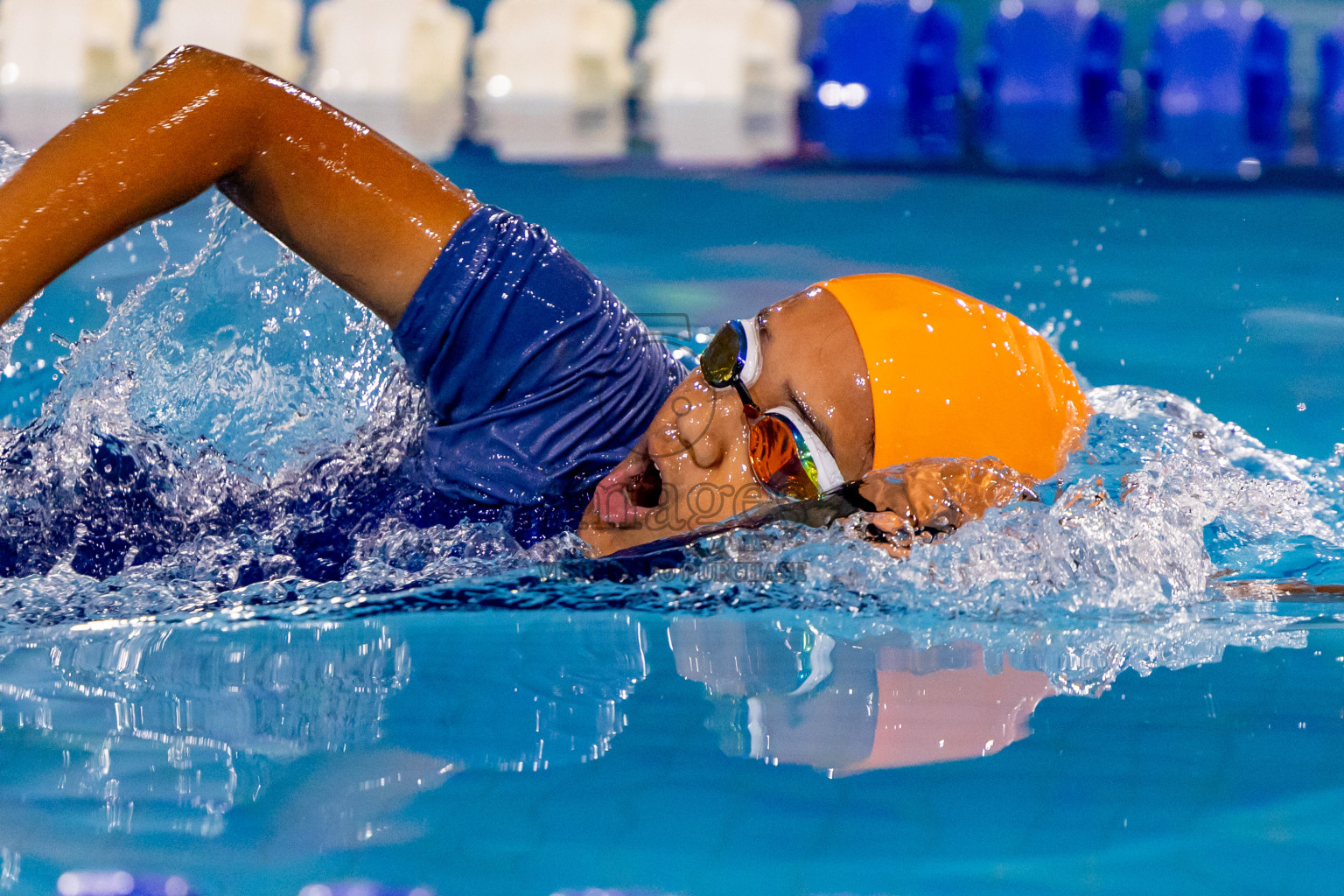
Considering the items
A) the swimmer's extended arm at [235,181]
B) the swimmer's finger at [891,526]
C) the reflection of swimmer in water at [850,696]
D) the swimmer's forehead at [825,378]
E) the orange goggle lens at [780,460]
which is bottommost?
the reflection of swimmer in water at [850,696]

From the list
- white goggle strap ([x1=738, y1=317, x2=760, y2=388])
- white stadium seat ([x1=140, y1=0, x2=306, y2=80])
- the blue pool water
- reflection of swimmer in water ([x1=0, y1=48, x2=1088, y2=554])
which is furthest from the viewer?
white stadium seat ([x1=140, y1=0, x2=306, y2=80])

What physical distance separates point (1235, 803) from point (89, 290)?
285 cm

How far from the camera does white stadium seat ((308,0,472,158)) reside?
6.11 meters

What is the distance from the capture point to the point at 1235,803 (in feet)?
4.33

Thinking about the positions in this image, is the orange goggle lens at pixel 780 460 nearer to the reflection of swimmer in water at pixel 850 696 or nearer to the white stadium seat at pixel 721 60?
the reflection of swimmer in water at pixel 850 696

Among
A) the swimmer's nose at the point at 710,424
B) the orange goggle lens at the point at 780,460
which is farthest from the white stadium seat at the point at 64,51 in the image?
the orange goggle lens at the point at 780,460

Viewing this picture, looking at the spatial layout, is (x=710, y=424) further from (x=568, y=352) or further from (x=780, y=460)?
(x=568, y=352)

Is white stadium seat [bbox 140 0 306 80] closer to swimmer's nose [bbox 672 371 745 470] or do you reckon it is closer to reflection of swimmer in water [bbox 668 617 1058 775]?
swimmer's nose [bbox 672 371 745 470]

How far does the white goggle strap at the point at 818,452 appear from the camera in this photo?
1757 millimetres

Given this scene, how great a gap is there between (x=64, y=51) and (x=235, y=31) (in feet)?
2.50

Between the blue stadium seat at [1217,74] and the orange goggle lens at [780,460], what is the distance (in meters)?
4.28

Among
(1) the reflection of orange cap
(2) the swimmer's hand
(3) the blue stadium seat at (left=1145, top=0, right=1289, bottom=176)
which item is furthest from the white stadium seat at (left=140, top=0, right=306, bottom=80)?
(2) the swimmer's hand

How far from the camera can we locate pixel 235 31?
6.14m

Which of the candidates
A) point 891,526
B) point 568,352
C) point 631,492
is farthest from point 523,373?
point 891,526
